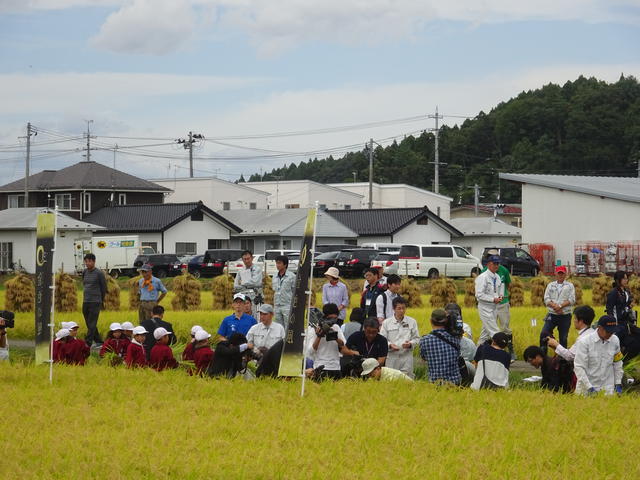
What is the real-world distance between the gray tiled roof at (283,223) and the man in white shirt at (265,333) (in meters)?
45.9

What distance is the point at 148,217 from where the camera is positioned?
6131 centimetres

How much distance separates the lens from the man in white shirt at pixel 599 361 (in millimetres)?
11766

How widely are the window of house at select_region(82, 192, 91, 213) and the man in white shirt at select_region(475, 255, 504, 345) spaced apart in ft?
170

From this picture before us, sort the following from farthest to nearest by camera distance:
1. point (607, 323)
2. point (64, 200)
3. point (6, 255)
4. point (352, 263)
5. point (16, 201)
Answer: point (16, 201)
point (64, 200)
point (6, 255)
point (352, 263)
point (607, 323)

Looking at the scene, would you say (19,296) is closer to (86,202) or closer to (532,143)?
(86,202)

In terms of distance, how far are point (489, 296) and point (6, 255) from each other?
4343 cm

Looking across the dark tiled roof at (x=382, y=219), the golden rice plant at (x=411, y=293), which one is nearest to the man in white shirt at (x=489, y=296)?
the golden rice plant at (x=411, y=293)

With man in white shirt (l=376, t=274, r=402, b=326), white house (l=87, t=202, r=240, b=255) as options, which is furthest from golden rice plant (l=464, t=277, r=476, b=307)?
white house (l=87, t=202, r=240, b=255)

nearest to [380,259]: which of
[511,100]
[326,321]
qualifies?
[326,321]

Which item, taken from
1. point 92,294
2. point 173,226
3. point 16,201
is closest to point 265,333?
point 92,294

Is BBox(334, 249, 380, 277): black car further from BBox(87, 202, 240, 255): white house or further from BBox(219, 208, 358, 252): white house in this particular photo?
BBox(87, 202, 240, 255): white house

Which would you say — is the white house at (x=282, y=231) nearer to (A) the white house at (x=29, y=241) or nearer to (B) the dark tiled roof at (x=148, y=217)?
(B) the dark tiled roof at (x=148, y=217)

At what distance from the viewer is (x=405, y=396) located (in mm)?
11156

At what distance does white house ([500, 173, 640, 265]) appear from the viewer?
4750 cm
